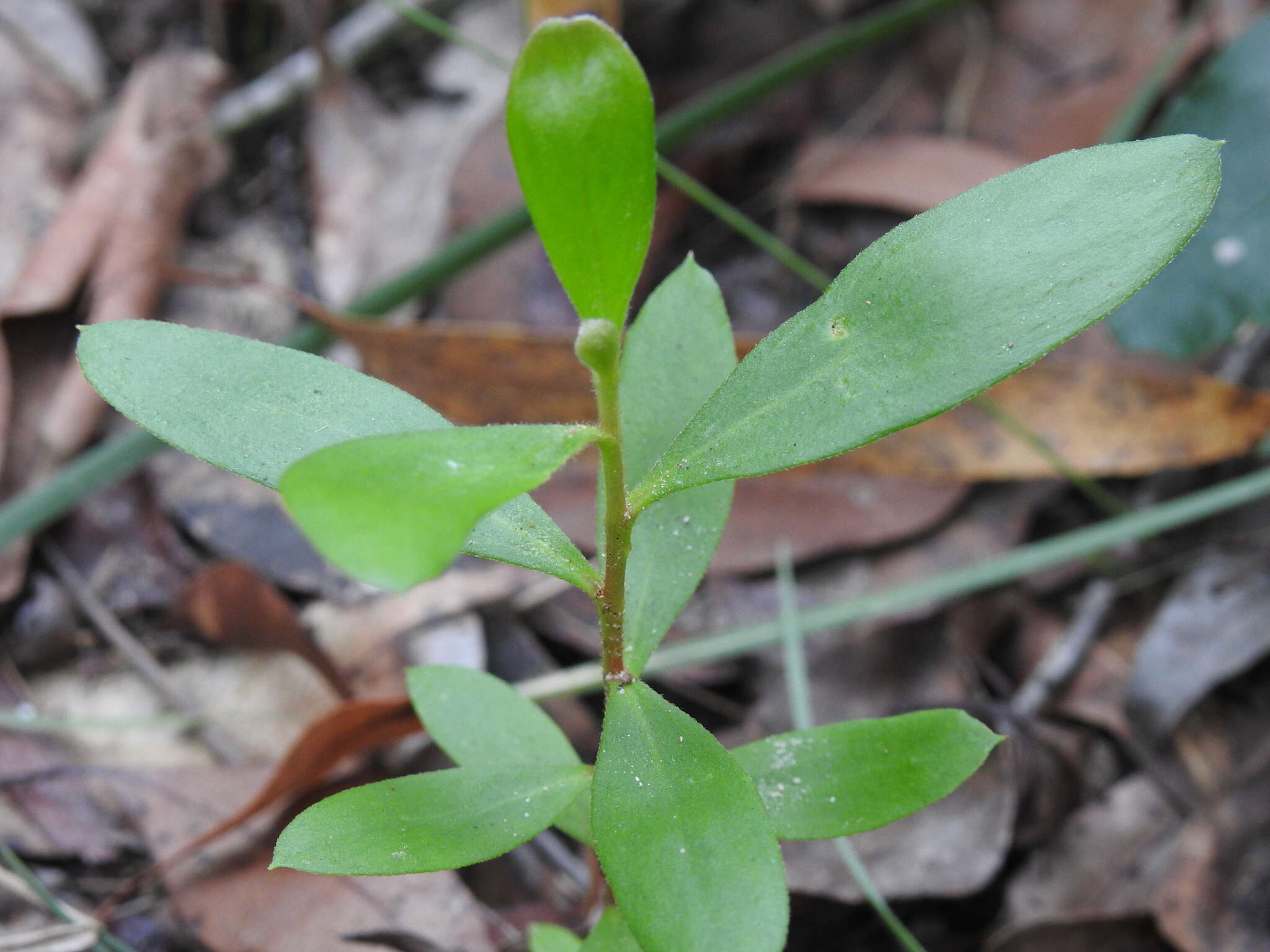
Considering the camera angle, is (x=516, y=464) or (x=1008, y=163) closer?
(x=516, y=464)

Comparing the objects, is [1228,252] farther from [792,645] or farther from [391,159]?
[391,159]

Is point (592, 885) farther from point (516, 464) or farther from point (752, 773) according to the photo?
point (516, 464)

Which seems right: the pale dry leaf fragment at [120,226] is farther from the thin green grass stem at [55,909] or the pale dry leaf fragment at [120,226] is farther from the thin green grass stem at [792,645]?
the thin green grass stem at [792,645]

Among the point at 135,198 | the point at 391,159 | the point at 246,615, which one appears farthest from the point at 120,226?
the point at 246,615

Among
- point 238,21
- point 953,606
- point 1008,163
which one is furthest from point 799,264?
point 238,21

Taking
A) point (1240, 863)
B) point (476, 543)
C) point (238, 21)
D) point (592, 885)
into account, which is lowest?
point (1240, 863)

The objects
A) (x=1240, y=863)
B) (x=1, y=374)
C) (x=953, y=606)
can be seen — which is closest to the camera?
(x=1240, y=863)

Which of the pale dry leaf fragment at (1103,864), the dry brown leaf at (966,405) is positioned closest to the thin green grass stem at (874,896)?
the pale dry leaf fragment at (1103,864)
